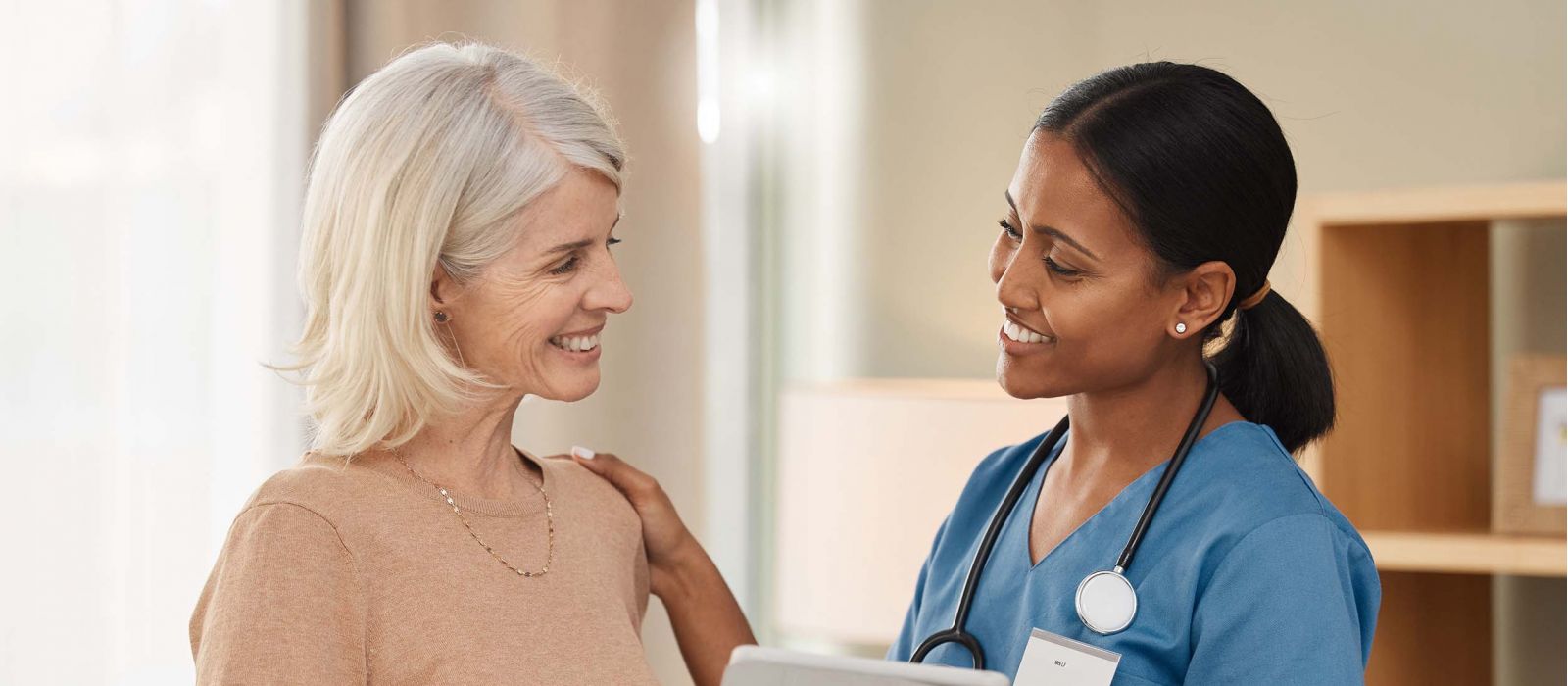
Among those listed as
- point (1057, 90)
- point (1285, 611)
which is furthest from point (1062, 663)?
point (1057, 90)

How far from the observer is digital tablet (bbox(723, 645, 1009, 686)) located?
37.6 inches

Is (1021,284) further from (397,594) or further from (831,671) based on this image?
(397,594)

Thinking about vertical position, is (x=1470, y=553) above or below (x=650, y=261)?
below

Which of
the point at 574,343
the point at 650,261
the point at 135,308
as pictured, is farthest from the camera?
the point at 650,261

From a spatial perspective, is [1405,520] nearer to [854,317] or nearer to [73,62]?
[854,317]

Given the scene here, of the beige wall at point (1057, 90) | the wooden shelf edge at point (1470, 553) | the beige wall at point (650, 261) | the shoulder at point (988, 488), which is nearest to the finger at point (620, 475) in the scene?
the shoulder at point (988, 488)

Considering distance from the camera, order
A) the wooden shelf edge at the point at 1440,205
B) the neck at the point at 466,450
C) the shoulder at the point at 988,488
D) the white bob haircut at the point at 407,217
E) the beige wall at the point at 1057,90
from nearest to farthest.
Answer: the white bob haircut at the point at 407,217 < the neck at the point at 466,450 < the shoulder at the point at 988,488 < the wooden shelf edge at the point at 1440,205 < the beige wall at the point at 1057,90

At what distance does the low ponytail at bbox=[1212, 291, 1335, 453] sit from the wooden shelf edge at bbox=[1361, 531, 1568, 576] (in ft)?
1.80

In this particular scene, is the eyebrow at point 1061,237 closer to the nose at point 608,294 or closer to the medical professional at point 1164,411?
the medical professional at point 1164,411

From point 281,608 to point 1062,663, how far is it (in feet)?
2.21

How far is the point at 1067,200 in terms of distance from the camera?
1286 mm

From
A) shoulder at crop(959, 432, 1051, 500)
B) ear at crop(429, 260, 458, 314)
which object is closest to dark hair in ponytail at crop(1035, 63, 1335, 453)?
shoulder at crop(959, 432, 1051, 500)

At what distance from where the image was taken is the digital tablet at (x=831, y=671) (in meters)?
0.95

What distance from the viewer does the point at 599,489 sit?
152 cm
